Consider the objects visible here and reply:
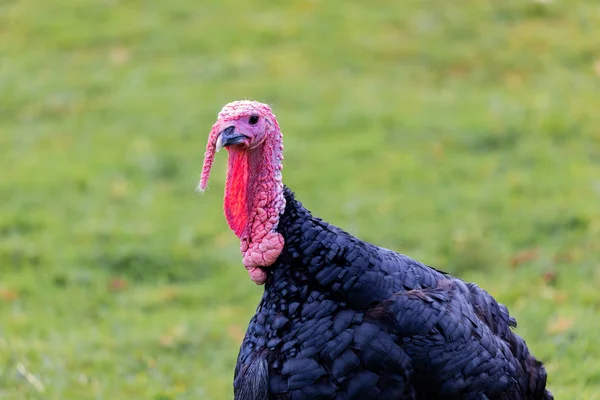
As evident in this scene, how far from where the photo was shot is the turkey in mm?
4184

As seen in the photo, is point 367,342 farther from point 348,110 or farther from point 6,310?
point 348,110

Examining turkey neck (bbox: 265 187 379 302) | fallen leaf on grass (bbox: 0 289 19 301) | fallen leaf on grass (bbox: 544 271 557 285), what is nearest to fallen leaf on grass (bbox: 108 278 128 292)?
fallen leaf on grass (bbox: 0 289 19 301)

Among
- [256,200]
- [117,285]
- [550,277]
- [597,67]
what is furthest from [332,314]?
[597,67]

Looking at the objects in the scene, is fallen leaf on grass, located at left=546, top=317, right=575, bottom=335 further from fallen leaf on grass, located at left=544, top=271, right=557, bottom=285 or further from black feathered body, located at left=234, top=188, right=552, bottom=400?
black feathered body, located at left=234, top=188, right=552, bottom=400

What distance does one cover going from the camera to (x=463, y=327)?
4.34 m

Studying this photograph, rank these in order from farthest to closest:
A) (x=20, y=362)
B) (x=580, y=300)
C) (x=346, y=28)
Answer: (x=346, y=28) → (x=580, y=300) → (x=20, y=362)

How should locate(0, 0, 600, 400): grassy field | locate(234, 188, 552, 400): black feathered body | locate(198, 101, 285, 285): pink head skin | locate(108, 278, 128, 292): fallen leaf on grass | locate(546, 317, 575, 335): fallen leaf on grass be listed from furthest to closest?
locate(108, 278, 128, 292): fallen leaf on grass
locate(0, 0, 600, 400): grassy field
locate(546, 317, 575, 335): fallen leaf on grass
locate(198, 101, 285, 285): pink head skin
locate(234, 188, 552, 400): black feathered body

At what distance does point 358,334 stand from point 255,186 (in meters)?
0.85

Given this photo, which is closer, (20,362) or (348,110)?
(20,362)

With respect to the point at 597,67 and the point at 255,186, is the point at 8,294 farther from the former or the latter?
the point at 597,67

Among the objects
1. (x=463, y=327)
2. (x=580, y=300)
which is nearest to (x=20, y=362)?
(x=463, y=327)

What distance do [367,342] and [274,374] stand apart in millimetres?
443

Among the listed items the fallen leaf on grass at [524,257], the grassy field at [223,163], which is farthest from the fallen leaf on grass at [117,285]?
the fallen leaf on grass at [524,257]

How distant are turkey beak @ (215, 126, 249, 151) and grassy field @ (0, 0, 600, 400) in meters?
2.51
